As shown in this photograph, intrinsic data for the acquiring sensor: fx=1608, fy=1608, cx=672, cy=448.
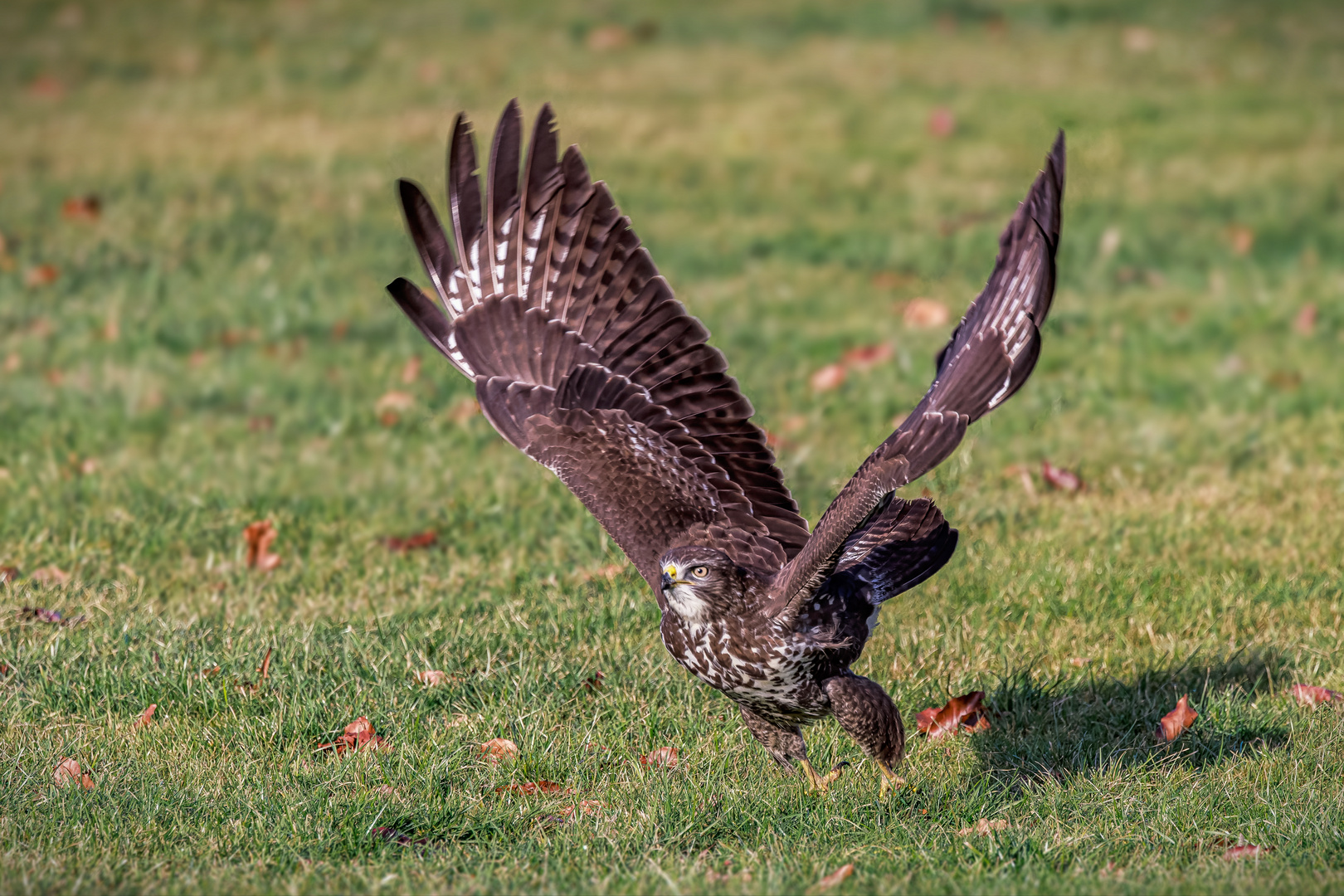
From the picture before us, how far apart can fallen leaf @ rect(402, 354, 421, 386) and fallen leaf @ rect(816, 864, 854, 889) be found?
4.77 metres

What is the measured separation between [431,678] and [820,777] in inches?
52.3

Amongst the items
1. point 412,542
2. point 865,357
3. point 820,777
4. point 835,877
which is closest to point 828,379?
point 865,357

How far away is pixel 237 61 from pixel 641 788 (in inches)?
440

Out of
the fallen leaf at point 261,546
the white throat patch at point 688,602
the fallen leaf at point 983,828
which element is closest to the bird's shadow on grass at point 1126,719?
the fallen leaf at point 983,828

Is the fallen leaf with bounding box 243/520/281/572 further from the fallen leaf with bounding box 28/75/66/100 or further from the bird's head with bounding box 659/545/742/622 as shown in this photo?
the fallen leaf with bounding box 28/75/66/100

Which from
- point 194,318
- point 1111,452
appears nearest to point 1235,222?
point 1111,452

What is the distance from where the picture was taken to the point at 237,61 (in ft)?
46.2

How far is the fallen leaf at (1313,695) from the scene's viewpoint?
16.5 feet

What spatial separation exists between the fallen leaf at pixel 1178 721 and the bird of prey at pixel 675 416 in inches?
33.9

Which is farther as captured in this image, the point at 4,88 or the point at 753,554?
the point at 4,88

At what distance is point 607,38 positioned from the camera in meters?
14.3

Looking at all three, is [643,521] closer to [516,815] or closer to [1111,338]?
[516,815]

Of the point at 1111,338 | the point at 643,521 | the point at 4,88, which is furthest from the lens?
the point at 4,88

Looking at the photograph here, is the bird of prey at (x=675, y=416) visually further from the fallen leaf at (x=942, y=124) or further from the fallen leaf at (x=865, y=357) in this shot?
the fallen leaf at (x=942, y=124)
